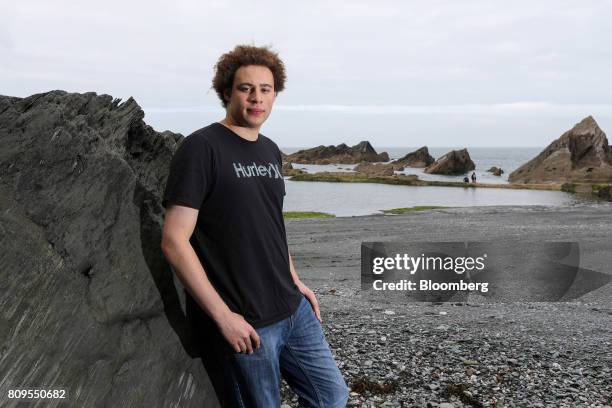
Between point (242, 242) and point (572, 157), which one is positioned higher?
point (572, 157)

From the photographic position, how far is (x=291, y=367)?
4273 mm

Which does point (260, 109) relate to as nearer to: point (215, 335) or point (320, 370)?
point (215, 335)

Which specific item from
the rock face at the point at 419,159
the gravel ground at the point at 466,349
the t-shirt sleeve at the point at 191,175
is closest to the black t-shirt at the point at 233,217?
the t-shirt sleeve at the point at 191,175

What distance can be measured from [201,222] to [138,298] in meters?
1.03

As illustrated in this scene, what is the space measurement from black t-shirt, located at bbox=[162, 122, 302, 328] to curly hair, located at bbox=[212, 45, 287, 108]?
0.38 meters

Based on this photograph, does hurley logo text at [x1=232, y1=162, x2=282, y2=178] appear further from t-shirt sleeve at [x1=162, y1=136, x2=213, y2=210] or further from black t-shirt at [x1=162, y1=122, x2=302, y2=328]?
t-shirt sleeve at [x1=162, y1=136, x2=213, y2=210]

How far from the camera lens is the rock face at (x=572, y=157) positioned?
81.6m

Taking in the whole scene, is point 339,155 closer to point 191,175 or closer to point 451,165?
point 451,165

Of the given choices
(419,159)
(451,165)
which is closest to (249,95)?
(451,165)

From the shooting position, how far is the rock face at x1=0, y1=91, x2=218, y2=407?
12.3 feet

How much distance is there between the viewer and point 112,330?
417cm

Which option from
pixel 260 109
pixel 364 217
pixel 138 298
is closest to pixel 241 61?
Answer: pixel 260 109

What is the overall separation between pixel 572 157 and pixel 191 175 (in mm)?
92711

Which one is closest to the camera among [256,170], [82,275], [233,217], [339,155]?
[233,217]
